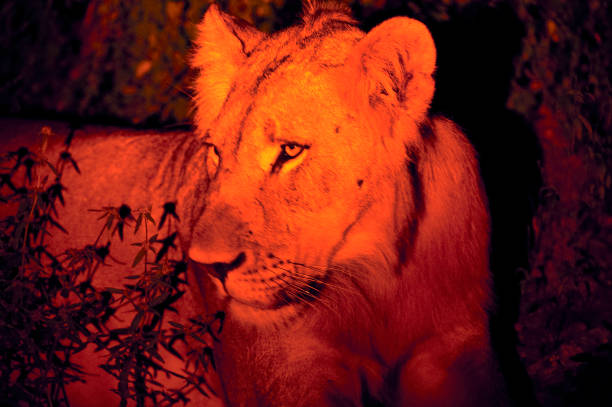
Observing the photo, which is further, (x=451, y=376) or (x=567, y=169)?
(x=567, y=169)

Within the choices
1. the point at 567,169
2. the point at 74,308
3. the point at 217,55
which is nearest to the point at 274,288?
the point at 217,55

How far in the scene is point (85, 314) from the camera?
255 centimetres

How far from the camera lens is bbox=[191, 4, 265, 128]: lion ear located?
2.19 metres

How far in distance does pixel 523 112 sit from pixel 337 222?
2.43 meters

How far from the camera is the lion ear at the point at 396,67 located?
1789 millimetres

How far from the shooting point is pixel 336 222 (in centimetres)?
189

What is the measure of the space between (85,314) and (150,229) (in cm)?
45

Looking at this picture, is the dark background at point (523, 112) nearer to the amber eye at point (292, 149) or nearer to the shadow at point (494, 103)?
the shadow at point (494, 103)

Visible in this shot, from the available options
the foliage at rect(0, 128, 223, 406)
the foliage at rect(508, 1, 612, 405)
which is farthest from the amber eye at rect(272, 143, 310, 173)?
the foliage at rect(508, 1, 612, 405)

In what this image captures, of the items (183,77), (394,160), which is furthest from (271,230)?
(183,77)

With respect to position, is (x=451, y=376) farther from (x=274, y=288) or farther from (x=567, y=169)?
(x=567, y=169)

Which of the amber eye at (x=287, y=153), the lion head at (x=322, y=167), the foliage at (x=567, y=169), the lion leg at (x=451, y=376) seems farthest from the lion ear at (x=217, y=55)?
the foliage at (x=567, y=169)

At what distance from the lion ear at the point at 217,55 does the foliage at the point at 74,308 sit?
484 millimetres

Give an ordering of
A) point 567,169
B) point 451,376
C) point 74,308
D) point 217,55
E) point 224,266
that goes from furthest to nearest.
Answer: point 567,169, point 74,308, point 217,55, point 451,376, point 224,266
